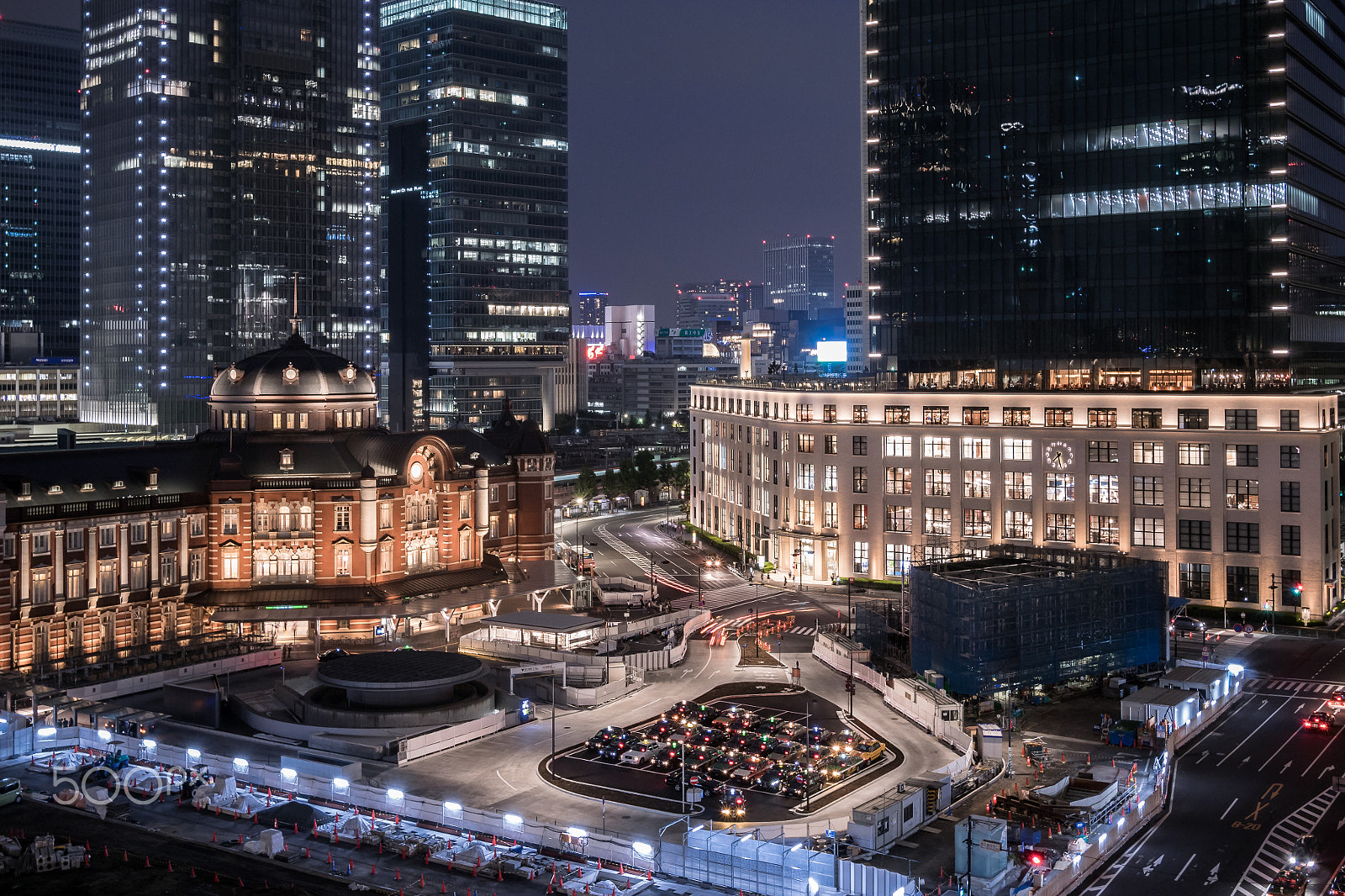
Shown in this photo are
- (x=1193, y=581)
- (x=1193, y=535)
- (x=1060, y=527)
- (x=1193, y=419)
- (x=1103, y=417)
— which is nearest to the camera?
(x=1193, y=535)

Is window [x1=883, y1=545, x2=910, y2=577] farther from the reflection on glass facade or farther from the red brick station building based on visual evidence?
the red brick station building

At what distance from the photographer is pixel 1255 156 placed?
13138 cm

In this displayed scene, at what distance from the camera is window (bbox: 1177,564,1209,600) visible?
12325 centimetres

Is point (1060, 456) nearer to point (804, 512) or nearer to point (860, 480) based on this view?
point (860, 480)

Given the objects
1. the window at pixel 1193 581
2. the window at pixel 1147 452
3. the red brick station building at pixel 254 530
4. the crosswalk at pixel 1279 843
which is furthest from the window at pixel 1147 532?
the red brick station building at pixel 254 530

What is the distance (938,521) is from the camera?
135375mm

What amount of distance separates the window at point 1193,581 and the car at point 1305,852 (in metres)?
59.1

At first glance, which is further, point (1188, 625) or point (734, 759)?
point (1188, 625)

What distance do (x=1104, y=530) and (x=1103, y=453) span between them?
24.8 feet

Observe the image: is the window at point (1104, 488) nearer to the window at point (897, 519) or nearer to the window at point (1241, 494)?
the window at point (1241, 494)

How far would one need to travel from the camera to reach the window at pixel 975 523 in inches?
5246

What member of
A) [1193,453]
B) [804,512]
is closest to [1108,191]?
[1193,453]

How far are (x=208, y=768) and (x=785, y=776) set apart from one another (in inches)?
1296

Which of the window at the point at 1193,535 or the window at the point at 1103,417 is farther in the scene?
the window at the point at 1103,417
